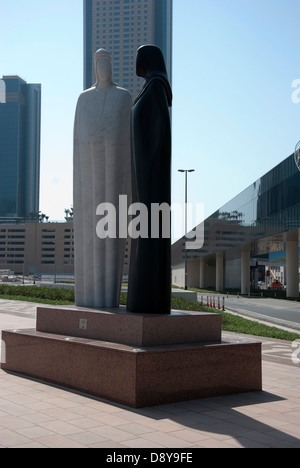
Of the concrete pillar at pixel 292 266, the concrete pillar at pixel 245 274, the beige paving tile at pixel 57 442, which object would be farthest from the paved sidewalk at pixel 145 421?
the concrete pillar at pixel 245 274

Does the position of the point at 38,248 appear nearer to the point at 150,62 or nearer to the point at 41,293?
the point at 41,293

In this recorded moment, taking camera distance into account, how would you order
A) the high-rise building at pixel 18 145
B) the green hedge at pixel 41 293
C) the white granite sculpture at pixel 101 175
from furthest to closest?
the high-rise building at pixel 18 145 < the green hedge at pixel 41 293 < the white granite sculpture at pixel 101 175

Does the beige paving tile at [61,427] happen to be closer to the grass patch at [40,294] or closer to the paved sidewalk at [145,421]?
the paved sidewalk at [145,421]

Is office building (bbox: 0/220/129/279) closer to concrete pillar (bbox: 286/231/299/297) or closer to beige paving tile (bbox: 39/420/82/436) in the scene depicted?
concrete pillar (bbox: 286/231/299/297)

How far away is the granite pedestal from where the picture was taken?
6934mm

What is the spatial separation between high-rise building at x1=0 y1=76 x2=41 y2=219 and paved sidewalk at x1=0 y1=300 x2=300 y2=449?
159 metres

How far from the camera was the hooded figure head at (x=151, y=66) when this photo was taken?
28.9 feet

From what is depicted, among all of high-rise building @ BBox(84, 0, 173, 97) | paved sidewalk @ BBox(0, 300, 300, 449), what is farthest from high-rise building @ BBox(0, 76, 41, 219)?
paved sidewalk @ BBox(0, 300, 300, 449)

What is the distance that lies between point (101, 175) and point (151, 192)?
165 cm

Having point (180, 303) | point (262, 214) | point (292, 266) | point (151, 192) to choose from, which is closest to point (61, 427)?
point (151, 192)

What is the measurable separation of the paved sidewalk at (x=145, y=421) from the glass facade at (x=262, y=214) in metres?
22.9

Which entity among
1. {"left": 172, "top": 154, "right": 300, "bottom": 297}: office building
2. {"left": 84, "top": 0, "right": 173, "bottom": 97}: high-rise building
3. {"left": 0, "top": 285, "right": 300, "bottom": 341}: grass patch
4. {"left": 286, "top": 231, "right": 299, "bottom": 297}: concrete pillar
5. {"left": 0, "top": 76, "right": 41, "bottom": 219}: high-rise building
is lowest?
{"left": 0, "top": 285, "right": 300, "bottom": 341}: grass patch

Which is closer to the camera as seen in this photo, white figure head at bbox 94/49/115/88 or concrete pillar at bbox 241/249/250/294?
white figure head at bbox 94/49/115/88

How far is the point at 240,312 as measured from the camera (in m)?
25.4
